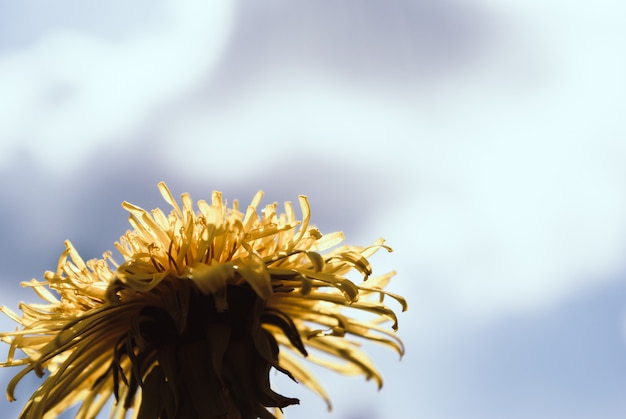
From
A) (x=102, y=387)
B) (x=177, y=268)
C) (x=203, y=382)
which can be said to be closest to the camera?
(x=203, y=382)

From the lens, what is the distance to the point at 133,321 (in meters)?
2.97

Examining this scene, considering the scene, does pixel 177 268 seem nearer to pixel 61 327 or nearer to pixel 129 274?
pixel 129 274

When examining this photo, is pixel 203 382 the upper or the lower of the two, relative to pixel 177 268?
lower

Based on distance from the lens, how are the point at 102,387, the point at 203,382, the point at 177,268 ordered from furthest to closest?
the point at 102,387 < the point at 177,268 < the point at 203,382

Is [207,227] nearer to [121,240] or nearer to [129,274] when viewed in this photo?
[129,274]

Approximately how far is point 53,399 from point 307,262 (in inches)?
42.7

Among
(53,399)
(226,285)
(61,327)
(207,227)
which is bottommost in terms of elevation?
(53,399)

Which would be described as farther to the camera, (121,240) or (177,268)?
(121,240)

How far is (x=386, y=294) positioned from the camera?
3066 mm

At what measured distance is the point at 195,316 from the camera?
2.99 meters

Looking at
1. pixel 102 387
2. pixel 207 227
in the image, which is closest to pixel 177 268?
pixel 207 227

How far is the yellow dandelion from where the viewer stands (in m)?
2.85

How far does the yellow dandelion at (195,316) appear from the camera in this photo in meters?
2.85

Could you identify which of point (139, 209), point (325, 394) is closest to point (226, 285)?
point (139, 209)
